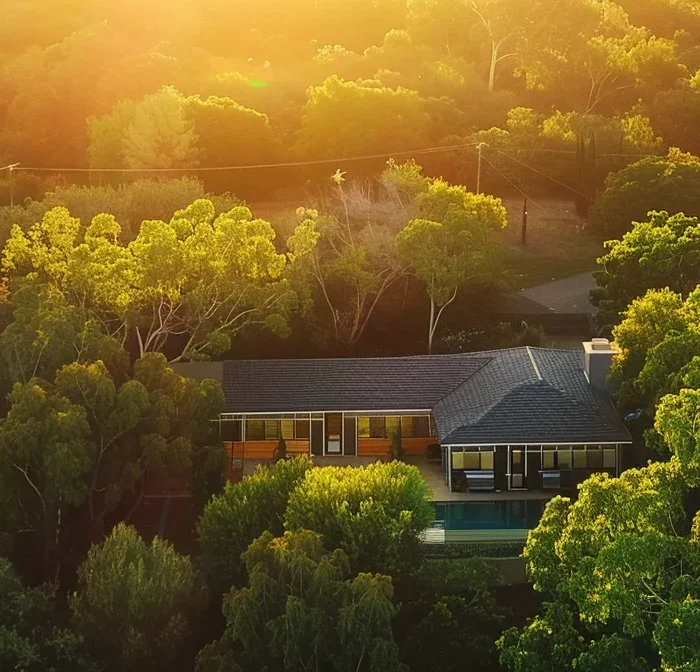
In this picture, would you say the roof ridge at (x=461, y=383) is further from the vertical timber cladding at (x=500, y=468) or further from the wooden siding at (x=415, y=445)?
the vertical timber cladding at (x=500, y=468)

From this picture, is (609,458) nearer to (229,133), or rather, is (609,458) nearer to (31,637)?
(31,637)

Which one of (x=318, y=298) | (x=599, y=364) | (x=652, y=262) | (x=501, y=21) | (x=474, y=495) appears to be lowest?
(x=474, y=495)

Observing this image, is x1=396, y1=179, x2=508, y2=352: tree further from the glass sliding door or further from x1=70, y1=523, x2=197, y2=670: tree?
x1=70, y1=523, x2=197, y2=670: tree

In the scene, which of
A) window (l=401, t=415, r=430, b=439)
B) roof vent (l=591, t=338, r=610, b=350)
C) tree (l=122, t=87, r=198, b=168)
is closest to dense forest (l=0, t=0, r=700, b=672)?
tree (l=122, t=87, r=198, b=168)

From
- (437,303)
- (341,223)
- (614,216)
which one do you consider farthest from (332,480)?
(614,216)

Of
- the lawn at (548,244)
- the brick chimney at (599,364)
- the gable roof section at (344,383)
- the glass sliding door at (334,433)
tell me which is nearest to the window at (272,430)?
the gable roof section at (344,383)

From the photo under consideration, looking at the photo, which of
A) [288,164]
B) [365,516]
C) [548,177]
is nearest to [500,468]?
[365,516]
